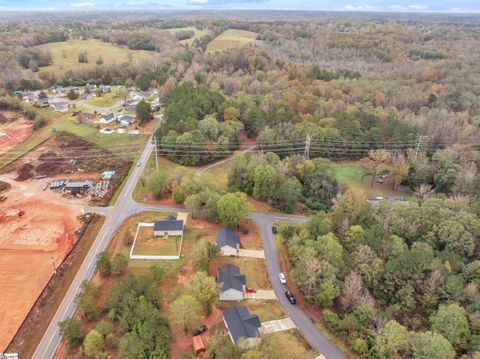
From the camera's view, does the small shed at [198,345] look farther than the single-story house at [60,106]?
No

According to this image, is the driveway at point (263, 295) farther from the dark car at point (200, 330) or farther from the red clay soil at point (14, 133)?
the red clay soil at point (14, 133)

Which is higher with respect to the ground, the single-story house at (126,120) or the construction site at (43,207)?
the single-story house at (126,120)

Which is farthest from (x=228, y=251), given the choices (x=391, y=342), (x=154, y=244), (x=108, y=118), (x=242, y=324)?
(x=108, y=118)

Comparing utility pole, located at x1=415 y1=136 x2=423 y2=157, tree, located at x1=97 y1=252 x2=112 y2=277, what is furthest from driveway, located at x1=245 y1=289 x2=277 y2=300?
utility pole, located at x1=415 y1=136 x2=423 y2=157

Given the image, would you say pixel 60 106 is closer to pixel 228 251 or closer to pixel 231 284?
pixel 228 251

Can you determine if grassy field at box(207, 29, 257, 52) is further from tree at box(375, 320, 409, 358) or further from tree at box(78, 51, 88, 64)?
tree at box(375, 320, 409, 358)

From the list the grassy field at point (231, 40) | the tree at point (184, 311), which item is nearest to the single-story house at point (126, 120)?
the tree at point (184, 311)
